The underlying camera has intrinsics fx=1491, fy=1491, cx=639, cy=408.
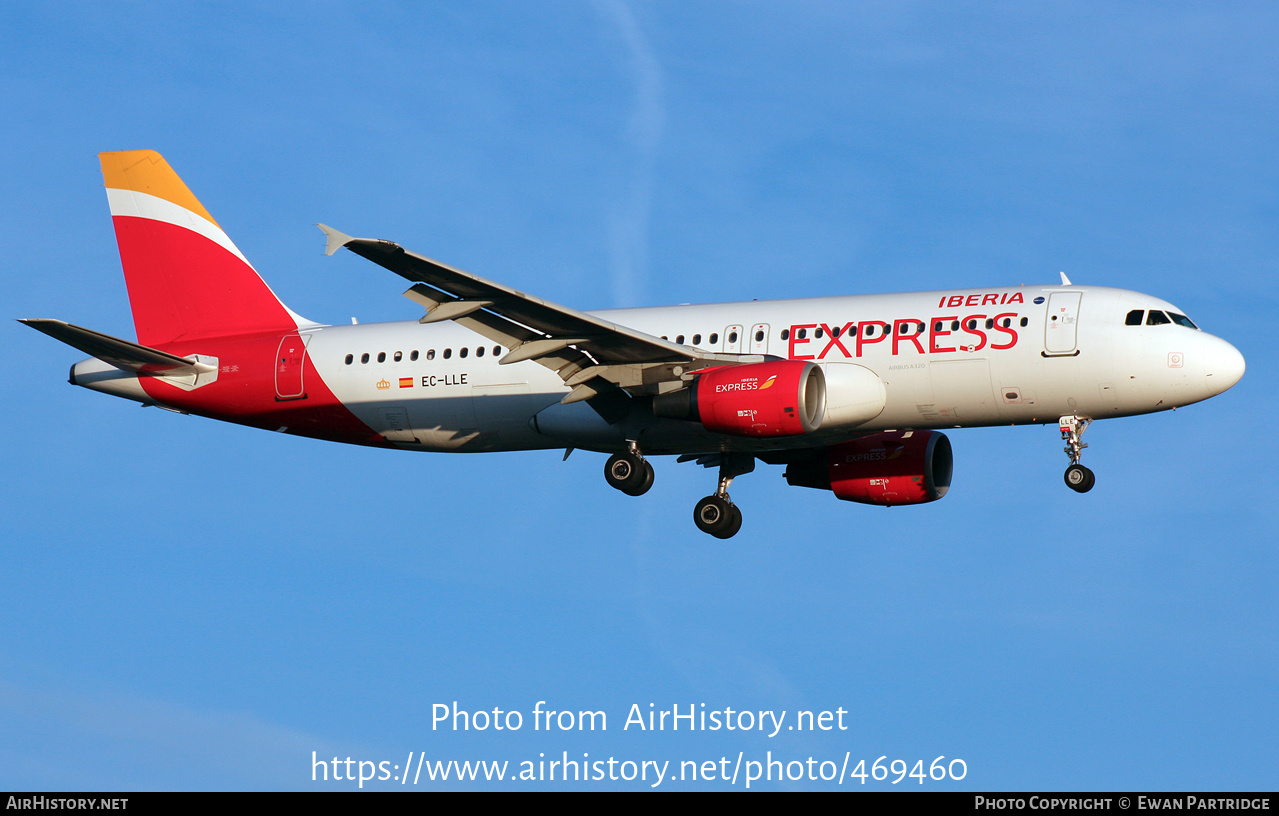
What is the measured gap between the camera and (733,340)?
3291 centimetres

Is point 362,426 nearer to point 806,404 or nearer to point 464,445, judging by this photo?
point 464,445

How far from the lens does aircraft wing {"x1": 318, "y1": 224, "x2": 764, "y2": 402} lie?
28.1m

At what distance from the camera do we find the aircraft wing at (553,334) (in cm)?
2811

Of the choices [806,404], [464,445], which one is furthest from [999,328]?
[464,445]

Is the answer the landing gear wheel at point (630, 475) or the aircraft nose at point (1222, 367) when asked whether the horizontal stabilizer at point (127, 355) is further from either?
the aircraft nose at point (1222, 367)

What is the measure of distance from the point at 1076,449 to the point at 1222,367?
10.9ft

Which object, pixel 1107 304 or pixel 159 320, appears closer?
pixel 1107 304

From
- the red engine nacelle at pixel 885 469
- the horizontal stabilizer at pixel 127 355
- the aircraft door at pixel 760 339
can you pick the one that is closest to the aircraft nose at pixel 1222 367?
the red engine nacelle at pixel 885 469

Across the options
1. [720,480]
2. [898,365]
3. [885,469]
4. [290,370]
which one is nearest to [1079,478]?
[898,365]

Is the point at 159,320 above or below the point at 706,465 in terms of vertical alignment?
above

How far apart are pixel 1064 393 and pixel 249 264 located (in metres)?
20.9

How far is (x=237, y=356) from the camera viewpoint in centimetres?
3706

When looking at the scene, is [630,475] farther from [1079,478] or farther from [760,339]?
[1079,478]

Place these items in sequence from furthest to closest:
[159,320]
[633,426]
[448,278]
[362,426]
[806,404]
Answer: [159,320], [362,426], [633,426], [806,404], [448,278]
